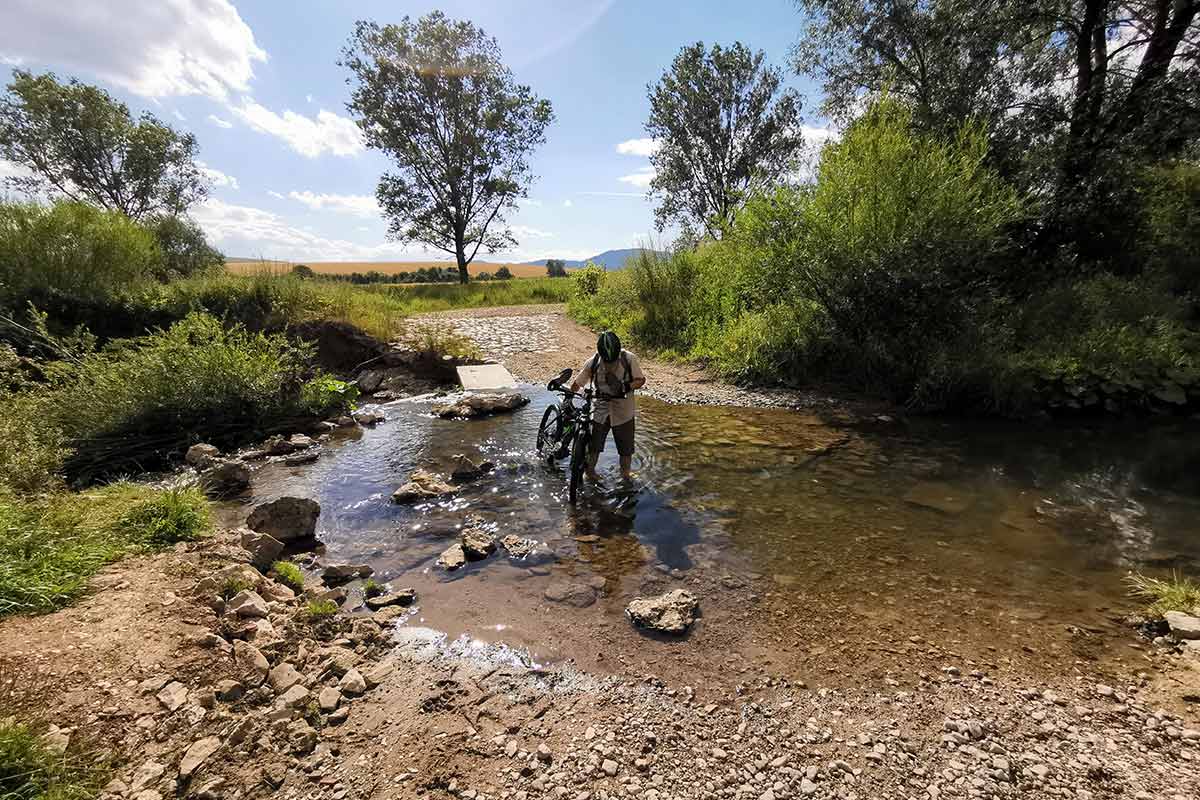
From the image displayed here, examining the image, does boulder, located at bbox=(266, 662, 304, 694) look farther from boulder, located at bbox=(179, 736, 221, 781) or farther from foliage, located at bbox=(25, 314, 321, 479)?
foliage, located at bbox=(25, 314, 321, 479)

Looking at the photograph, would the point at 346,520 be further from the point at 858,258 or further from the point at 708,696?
the point at 858,258

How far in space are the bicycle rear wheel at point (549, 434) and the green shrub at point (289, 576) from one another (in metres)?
4.43

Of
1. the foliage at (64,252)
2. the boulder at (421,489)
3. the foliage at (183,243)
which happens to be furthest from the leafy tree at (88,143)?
the boulder at (421,489)

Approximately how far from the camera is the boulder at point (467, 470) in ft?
27.3

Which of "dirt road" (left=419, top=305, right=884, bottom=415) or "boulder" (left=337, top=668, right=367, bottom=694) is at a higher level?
"dirt road" (left=419, top=305, right=884, bottom=415)

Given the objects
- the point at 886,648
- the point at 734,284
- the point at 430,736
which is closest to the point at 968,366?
the point at 734,284

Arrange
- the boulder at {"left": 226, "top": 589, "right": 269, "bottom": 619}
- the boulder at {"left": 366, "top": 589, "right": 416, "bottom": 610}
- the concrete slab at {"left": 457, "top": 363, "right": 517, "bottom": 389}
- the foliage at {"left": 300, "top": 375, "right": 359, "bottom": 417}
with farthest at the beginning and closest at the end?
1. the concrete slab at {"left": 457, "top": 363, "right": 517, "bottom": 389}
2. the foliage at {"left": 300, "top": 375, "right": 359, "bottom": 417}
3. the boulder at {"left": 366, "top": 589, "right": 416, "bottom": 610}
4. the boulder at {"left": 226, "top": 589, "right": 269, "bottom": 619}

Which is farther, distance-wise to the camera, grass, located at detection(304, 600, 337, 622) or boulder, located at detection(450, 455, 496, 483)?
boulder, located at detection(450, 455, 496, 483)

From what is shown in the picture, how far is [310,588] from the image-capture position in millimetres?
5125

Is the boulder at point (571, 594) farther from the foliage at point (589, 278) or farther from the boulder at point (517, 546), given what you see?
the foliage at point (589, 278)

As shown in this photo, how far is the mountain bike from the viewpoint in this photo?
294 inches

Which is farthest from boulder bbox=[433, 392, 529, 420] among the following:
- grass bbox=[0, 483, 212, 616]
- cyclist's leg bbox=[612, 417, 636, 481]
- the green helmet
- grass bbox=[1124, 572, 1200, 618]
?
grass bbox=[1124, 572, 1200, 618]

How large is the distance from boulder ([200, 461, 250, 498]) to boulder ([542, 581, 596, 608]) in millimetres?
5762

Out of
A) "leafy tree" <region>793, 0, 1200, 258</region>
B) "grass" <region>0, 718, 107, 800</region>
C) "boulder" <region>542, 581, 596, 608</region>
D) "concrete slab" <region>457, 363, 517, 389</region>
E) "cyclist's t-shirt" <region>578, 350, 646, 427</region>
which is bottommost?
"boulder" <region>542, 581, 596, 608</region>
